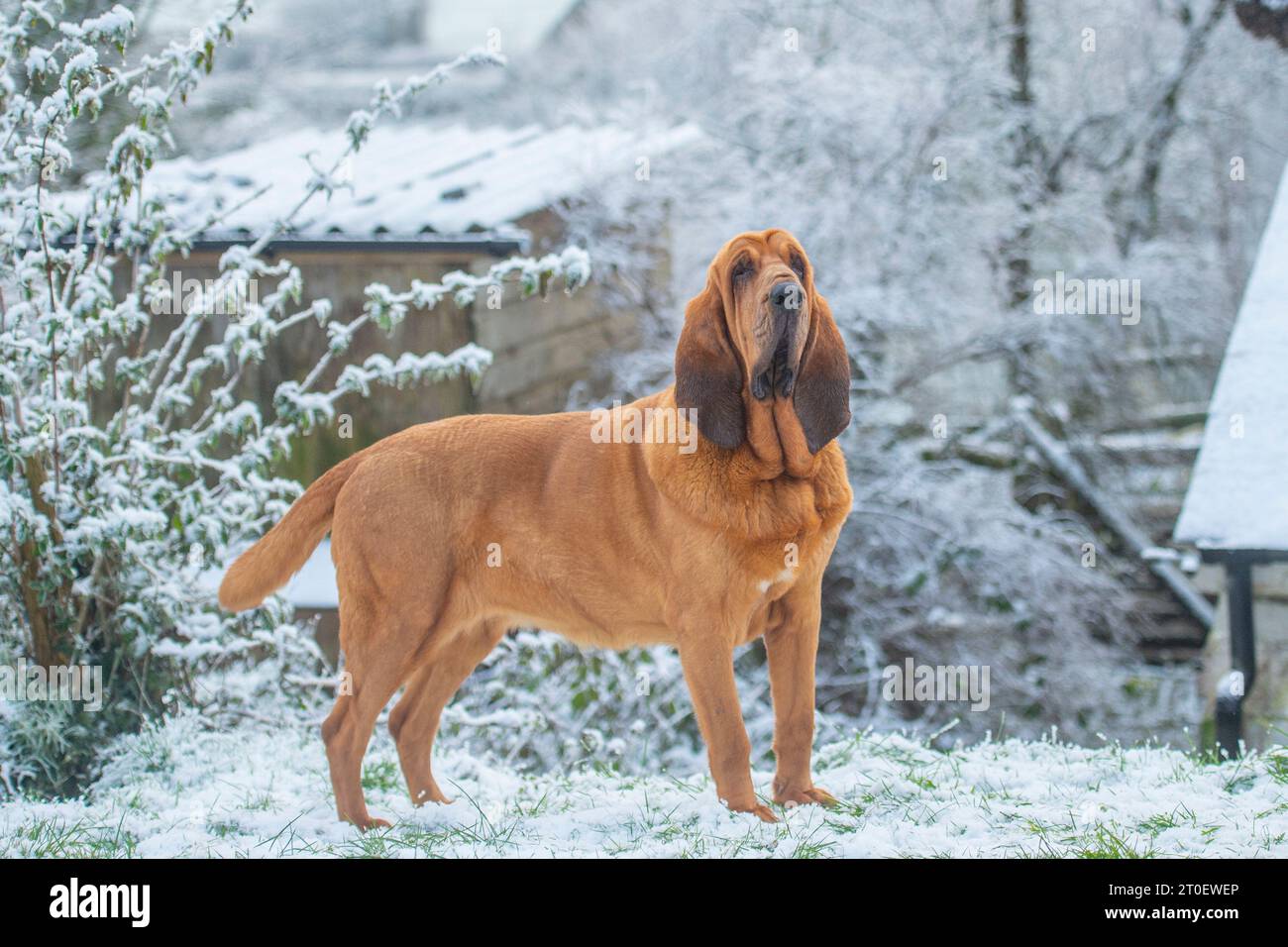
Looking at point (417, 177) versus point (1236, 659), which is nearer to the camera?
point (1236, 659)

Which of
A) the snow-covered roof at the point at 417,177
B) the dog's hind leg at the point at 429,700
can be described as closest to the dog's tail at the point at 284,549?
the dog's hind leg at the point at 429,700

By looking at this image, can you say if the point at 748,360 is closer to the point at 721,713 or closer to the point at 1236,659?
the point at 721,713

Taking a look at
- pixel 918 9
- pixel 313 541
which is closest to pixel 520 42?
pixel 918 9

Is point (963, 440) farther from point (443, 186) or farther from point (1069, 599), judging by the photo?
point (443, 186)

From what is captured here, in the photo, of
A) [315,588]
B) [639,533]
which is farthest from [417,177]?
[639,533]

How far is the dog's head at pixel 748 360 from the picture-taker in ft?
13.1

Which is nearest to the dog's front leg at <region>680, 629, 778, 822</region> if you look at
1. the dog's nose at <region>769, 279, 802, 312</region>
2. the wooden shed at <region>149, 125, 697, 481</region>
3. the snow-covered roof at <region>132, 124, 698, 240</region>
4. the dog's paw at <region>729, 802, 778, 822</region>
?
the dog's paw at <region>729, 802, 778, 822</region>

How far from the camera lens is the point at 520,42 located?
1140 inches

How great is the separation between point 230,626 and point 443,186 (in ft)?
13.9

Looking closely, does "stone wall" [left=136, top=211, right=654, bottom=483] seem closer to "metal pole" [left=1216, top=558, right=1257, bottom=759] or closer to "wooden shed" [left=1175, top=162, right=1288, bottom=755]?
"wooden shed" [left=1175, top=162, right=1288, bottom=755]

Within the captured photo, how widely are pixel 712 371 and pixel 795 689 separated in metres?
1.05

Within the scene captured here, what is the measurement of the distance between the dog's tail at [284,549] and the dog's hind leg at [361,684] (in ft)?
0.83

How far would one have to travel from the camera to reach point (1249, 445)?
25.3 ft
